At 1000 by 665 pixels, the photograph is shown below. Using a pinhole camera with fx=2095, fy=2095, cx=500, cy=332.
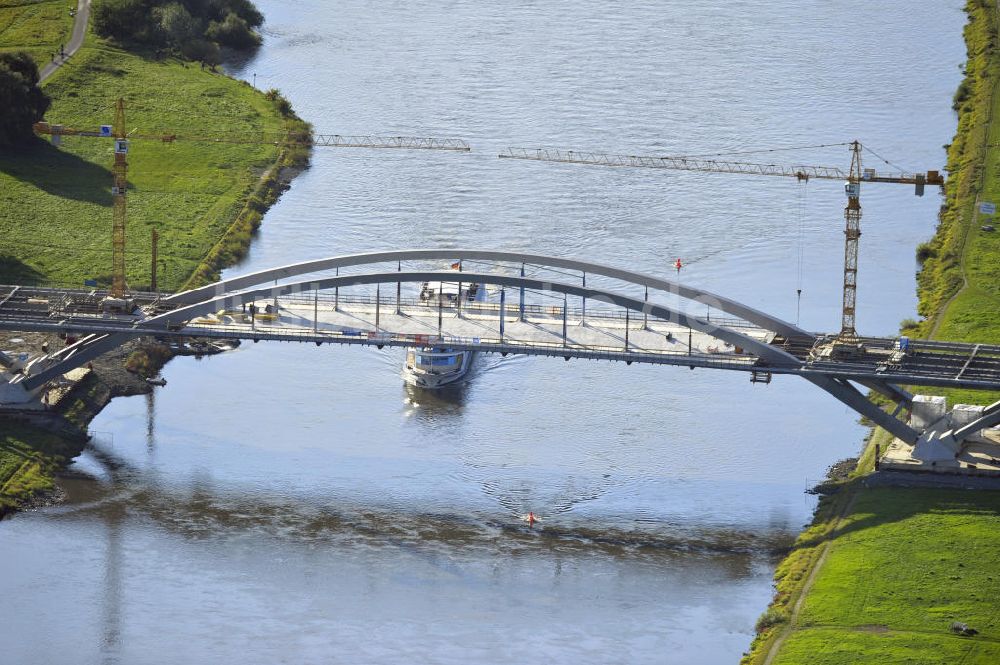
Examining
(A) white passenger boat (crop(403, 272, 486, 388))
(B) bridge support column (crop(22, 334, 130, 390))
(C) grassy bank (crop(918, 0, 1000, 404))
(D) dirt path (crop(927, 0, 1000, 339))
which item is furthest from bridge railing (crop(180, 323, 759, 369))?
(D) dirt path (crop(927, 0, 1000, 339))

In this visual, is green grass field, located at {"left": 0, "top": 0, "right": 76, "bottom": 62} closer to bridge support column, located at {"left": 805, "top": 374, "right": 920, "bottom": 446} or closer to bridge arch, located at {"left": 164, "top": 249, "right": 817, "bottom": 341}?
bridge arch, located at {"left": 164, "top": 249, "right": 817, "bottom": 341}

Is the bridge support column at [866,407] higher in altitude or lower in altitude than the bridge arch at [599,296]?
lower

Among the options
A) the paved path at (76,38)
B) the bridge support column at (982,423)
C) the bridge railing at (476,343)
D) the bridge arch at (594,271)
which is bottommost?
the bridge support column at (982,423)

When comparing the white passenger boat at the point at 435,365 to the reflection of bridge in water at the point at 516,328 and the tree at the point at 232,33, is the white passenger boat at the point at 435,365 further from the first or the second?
the tree at the point at 232,33

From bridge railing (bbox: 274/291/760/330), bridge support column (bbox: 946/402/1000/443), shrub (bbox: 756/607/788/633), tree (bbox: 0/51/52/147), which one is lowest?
shrub (bbox: 756/607/788/633)

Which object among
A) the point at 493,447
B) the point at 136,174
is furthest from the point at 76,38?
the point at 493,447

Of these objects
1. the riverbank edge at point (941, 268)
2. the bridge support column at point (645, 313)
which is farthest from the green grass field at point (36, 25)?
the bridge support column at point (645, 313)
